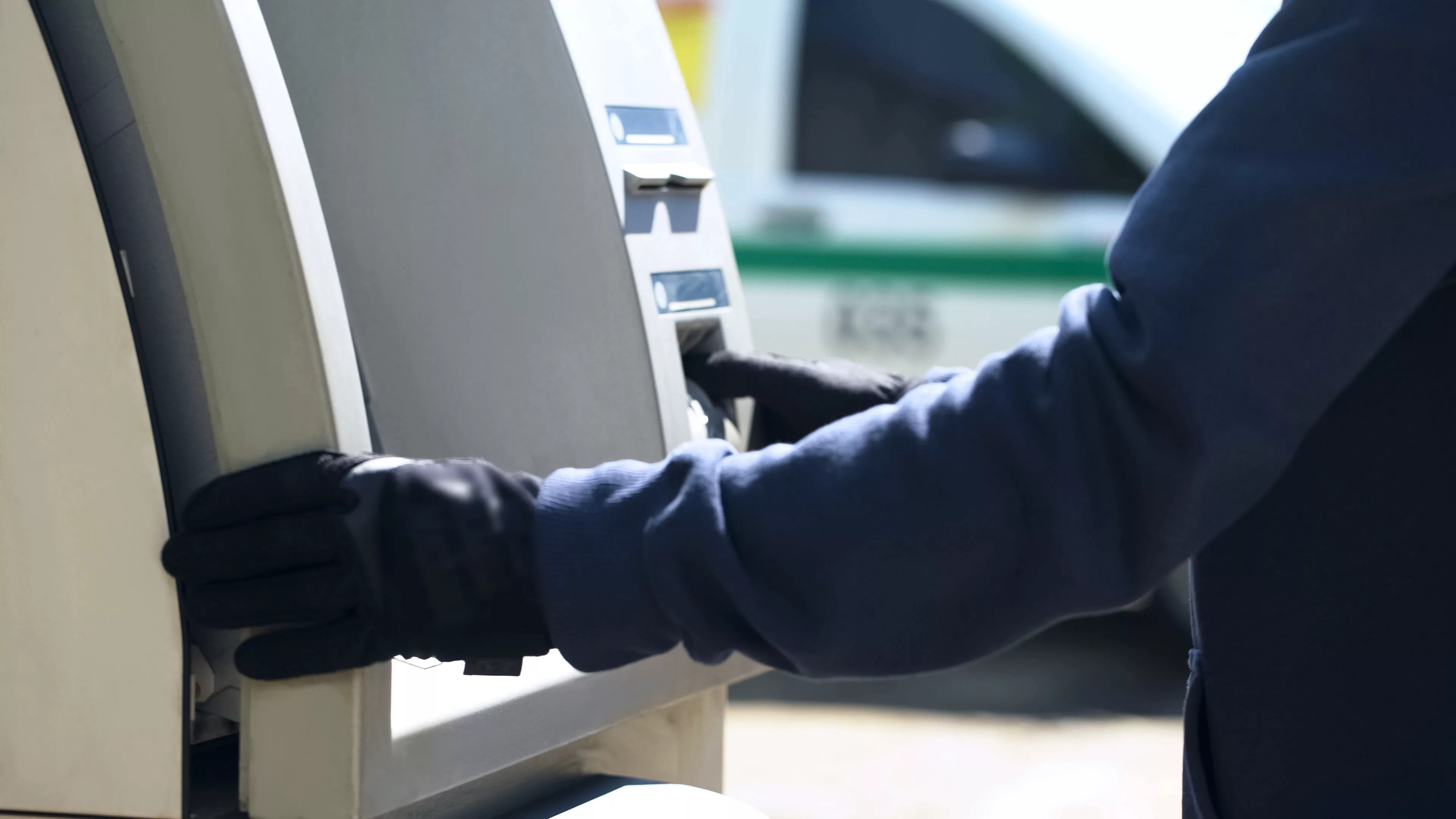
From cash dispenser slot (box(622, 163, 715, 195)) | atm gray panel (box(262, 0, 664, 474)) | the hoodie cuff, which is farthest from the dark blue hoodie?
cash dispenser slot (box(622, 163, 715, 195))

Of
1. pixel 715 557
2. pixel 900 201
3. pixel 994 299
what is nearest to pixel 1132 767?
pixel 994 299

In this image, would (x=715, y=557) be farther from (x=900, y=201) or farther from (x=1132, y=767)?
(x=900, y=201)

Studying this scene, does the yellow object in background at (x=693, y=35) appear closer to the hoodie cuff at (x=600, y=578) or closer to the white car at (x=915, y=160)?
the white car at (x=915, y=160)

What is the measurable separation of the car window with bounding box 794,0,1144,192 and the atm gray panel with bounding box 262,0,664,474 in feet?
10.0

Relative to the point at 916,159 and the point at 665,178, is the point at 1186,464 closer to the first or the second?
the point at 665,178

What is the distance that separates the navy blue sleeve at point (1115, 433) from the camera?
84 cm

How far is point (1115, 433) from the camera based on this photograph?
86 cm

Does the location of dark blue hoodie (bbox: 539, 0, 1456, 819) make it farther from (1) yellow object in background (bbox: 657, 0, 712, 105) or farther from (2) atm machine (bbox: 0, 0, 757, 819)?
(1) yellow object in background (bbox: 657, 0, 712, 105)

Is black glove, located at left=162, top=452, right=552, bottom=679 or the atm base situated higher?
black glove, located at left=162, top=452, right=552, bottom=679

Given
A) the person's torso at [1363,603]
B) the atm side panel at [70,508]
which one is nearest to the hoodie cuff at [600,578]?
the atm side panel at [70,508]

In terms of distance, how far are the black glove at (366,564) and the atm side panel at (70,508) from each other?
Answer: 2.4 inches

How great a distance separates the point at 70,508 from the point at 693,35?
359 centimetres

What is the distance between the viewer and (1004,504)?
0.88 meters

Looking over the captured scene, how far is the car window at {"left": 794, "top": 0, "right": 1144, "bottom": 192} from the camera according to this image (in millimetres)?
4230
